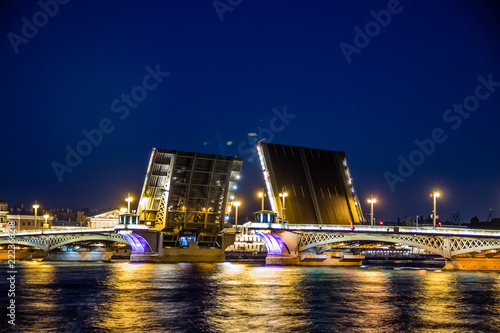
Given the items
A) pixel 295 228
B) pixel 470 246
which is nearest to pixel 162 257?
pixel 295 228

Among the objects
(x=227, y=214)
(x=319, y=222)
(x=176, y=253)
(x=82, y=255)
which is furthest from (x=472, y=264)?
(x=82, y=255)

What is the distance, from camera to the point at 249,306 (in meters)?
22.0

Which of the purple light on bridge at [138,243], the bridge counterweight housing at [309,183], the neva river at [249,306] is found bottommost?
the neva river at [249,306]

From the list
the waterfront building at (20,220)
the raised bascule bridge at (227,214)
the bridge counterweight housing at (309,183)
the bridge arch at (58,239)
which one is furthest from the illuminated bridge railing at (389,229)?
the waterfront building at (20,220)

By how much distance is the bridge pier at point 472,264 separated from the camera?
51438 millimetres

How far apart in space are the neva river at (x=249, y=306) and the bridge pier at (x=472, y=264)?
18.7m

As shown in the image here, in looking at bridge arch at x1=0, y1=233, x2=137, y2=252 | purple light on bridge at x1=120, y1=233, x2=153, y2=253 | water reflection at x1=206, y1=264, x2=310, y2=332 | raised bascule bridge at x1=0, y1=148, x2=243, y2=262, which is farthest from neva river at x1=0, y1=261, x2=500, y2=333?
bridge arch at x1=0, y1=233, x2=137, y2=252

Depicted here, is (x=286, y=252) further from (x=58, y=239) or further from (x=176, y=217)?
(x=58, y=239)

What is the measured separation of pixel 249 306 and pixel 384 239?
31865 millimetres

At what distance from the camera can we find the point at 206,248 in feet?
217

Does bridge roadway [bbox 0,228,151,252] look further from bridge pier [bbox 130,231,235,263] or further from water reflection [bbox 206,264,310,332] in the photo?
water reflection [bbox 206,264,310,332]

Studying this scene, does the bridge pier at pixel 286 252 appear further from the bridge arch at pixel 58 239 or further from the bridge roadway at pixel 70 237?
the bridge arch at pixel 58 239

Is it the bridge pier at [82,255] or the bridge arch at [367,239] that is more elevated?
the bridge arch at [367,239]

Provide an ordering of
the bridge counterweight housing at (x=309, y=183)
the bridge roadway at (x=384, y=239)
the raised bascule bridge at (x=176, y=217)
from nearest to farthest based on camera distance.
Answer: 1. the bridge roadway at (x=384, y=239)
2. the raised bascule bridge at (x=176, y=217)
3. the bridge counterweight housing at (x=309, y=183)
